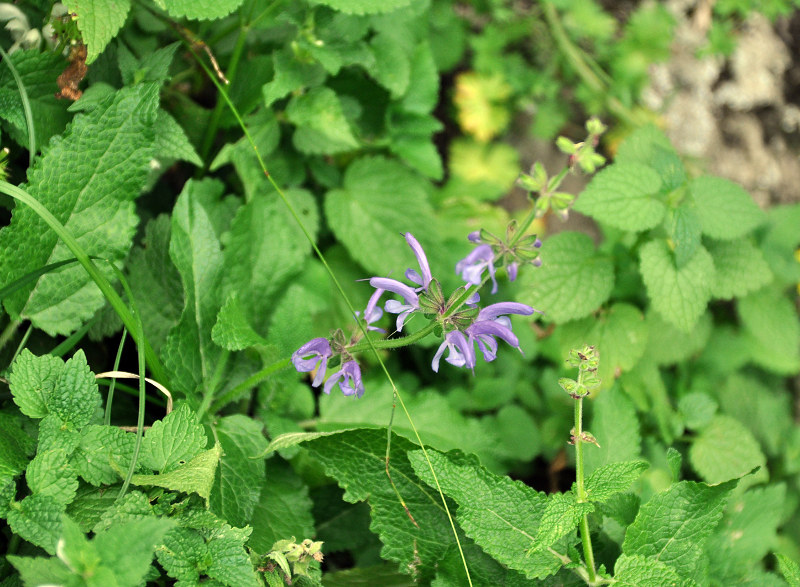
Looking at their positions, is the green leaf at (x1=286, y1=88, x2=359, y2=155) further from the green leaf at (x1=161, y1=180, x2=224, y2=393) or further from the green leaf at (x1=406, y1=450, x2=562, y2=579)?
the green leaf at (x1=406, y1=450, x2=562, y2=579)

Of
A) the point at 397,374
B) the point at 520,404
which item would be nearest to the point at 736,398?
the point at 520,404

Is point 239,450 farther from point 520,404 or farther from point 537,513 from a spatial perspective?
point 520,404

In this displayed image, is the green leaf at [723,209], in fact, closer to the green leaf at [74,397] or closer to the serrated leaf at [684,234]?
the serrated leaf at [684,234]

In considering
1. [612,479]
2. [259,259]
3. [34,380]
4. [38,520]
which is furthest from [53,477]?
[612,479]

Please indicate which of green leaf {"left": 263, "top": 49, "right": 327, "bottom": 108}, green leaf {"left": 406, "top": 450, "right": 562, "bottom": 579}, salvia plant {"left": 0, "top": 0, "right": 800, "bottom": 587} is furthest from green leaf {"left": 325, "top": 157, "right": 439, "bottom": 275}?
green leaf {"left": 406, "top": 450, "right": 562, "bottom": 579}

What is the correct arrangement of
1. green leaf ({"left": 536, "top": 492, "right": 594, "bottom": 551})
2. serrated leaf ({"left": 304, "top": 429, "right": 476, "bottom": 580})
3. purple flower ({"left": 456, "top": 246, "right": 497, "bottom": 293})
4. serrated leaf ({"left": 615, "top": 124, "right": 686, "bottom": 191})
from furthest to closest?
1. serrated leaf ({"left": 615, "top": 124, "right": 686, "bottom": 191})
2. serrated leaf ({"left": 304, "top": 429, "right": 476, "bottom": 580})
3. green leaf ({"left": 536, "top": 492, "right": 594, "bottom": 551})
4. purple flower ({"left": 456, "top": 246, "right": 497, "bottom": 293})
